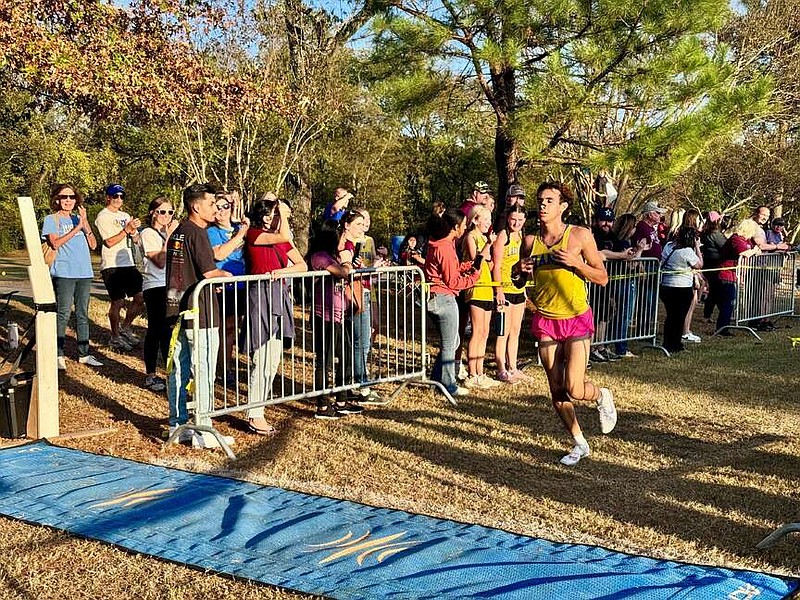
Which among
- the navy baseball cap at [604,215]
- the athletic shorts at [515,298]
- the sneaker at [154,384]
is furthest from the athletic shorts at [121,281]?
the navy baseball cap at [604,215]

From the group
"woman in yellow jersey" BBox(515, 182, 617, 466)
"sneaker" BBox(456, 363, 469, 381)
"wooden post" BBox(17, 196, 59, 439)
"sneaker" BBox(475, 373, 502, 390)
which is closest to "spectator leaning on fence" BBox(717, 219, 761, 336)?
"sneaker" BBox(456, 363, 469, 381)

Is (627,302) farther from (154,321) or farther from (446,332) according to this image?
(154,321)

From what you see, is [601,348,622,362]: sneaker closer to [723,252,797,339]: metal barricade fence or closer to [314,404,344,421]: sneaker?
[723,252,797,339]: metal barricade fence

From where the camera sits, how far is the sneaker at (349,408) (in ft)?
24.8

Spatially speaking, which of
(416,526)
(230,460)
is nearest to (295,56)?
(230,460)

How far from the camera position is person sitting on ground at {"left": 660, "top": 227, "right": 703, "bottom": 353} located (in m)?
11.4

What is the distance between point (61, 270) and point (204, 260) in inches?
131

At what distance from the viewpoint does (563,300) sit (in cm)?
604

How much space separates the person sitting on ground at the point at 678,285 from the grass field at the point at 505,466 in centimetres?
197

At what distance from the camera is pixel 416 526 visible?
4.67 meters

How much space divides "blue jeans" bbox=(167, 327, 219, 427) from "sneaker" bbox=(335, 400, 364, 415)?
140cm

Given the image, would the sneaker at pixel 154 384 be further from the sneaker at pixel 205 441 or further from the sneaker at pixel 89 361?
the sneaker at pixel 205 441

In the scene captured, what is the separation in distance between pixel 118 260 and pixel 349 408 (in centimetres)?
399

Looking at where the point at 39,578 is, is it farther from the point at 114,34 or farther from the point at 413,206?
the point at 413,206
